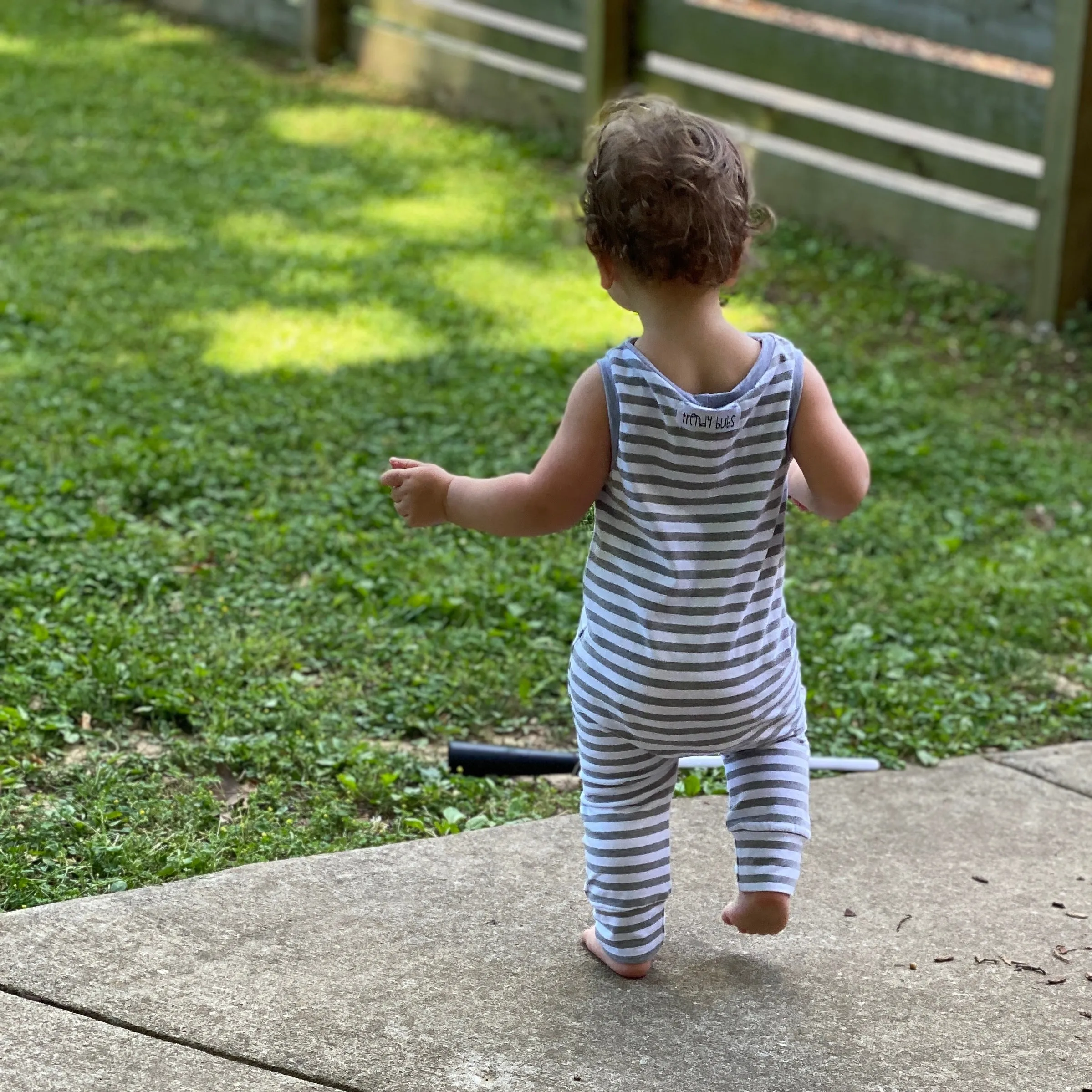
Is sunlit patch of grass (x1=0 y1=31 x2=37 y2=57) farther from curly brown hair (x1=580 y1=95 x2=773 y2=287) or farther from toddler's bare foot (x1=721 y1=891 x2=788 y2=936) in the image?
toddler's bare foot (x1=721 y1=891 x2=788 y2=936)

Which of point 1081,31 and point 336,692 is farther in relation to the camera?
point 1081,31

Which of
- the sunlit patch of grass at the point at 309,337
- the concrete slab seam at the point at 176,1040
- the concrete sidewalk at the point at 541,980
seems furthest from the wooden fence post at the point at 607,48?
the concrete slab seam at the point at 176,1040

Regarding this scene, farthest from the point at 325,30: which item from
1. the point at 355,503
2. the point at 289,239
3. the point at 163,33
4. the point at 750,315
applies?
the point at 355,503

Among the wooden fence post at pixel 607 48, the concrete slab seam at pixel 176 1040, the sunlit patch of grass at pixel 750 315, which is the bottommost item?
the sunlit patch of grass at pixel 750 315

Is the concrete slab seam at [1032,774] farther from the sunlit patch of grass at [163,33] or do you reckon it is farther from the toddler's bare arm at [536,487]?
the sunlit patch of grass at [163,33]

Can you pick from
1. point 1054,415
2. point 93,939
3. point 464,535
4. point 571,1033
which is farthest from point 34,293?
point 571,1033

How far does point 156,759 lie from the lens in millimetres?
3209

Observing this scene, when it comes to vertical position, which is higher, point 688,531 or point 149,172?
point 688,531

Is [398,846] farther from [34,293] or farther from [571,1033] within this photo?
[34,293]

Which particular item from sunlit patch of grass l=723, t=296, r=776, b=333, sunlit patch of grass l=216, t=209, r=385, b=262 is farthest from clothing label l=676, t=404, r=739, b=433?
sunlit patch of grass l=216, t=209, r=385, b=262

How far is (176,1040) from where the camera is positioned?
2271mm

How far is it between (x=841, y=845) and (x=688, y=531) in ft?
3.06

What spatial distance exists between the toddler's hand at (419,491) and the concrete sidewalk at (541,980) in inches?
26.0

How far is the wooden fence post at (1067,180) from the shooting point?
19.4ft
